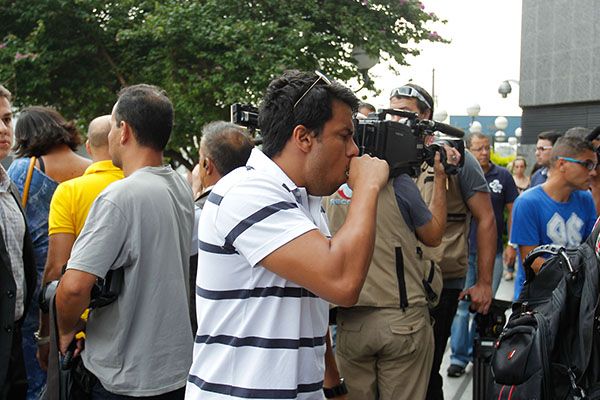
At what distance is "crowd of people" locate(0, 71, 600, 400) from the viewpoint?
1.92 meters

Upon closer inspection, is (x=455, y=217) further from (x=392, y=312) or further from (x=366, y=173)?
(x=366, y=173)

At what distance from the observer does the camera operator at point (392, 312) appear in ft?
10.9

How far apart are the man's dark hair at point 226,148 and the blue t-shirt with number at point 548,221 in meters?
1.77

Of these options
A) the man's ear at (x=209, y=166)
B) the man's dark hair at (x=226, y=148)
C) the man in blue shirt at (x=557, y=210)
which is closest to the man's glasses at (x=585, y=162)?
the man in blue shirt at (x=557, y=210)

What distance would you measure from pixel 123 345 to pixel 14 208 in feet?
3.32

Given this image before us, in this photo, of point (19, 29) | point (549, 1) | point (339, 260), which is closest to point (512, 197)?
point (339, 260)

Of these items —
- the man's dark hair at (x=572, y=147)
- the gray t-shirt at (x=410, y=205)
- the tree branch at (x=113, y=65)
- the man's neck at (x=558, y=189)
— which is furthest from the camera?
the tree branch at (x=113, y=65)

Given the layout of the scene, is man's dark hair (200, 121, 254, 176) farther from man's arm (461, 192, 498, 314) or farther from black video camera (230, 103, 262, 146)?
man's arm (461, 192, 498, 314)

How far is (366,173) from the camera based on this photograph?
2.12 meters

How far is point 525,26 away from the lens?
60.7ft

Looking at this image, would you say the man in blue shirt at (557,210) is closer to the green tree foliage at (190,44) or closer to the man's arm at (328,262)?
the man's arm at (328,262)

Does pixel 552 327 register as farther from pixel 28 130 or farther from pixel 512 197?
pixel 512 197

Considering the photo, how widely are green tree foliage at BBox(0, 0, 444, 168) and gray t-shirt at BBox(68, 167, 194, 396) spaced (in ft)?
30.7

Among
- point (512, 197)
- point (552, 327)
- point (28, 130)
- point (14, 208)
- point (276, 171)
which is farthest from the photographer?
point (512, 197)
